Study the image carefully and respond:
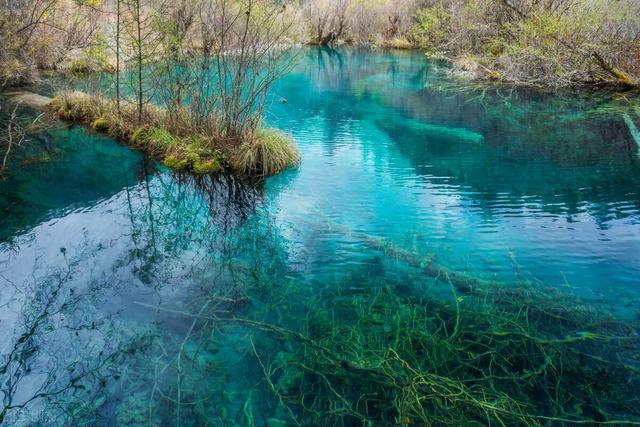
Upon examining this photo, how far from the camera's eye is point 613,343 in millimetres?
5047

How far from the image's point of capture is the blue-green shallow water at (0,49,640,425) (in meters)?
4.64

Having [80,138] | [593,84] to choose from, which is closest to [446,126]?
[593,84]

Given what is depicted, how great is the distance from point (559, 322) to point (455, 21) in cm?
2128

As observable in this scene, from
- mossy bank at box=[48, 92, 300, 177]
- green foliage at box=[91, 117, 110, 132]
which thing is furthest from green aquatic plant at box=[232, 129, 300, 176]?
green foliage at box=[91, 117, 110, 132]

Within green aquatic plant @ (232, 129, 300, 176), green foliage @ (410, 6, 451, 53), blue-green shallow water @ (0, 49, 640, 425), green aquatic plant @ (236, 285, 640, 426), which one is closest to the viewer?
green aquatic plant @ (236, 285, 640, 426)

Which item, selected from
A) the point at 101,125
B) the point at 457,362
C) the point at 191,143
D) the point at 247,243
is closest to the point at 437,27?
the point at 101,125

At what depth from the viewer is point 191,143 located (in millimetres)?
10328

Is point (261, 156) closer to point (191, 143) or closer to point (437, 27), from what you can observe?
point (191, 143)

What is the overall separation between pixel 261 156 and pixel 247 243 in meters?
3.08

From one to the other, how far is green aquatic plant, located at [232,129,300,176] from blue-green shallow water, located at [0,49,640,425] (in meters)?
0.41

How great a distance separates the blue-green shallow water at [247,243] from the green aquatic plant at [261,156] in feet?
1.33

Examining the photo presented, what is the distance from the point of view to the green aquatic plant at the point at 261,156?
32.1 feet

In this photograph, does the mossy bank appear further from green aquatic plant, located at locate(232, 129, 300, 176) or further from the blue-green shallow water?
the blue-green shallow water

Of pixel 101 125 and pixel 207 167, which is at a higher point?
pixel 101 125
